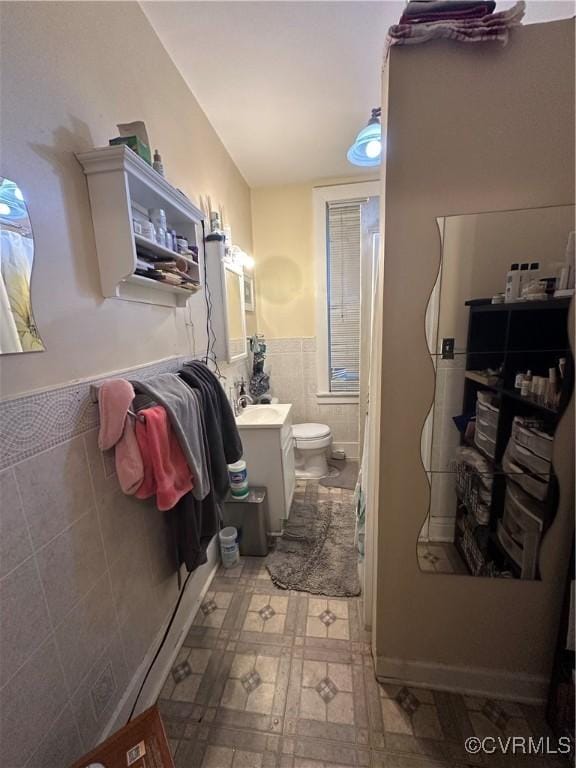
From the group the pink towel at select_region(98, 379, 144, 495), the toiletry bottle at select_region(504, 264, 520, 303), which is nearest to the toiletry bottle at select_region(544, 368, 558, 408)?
the toiletry bottle at select_region(504, 264, 520, 303)

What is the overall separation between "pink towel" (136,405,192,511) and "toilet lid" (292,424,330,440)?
1684mm

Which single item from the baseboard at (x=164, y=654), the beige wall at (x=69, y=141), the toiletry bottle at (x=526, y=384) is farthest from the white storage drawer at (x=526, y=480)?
the baseboard at (x=164, y=654)

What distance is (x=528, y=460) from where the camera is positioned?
101 cm

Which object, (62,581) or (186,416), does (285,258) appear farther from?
(62,581)

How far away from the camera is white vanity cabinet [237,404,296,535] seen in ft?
6.19

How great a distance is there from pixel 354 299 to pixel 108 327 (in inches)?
93.8

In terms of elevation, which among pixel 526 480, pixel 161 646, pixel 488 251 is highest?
pixel 488 251

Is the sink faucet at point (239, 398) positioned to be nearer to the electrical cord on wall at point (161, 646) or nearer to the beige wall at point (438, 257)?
the electrical cord on wall at point (161, 646)

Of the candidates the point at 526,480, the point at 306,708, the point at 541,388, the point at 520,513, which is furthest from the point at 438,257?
the point at 306,708

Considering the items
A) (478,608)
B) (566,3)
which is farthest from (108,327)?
(566,3)

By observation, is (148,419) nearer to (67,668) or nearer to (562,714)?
(67,668)

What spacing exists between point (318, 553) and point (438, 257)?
1745 millimetres

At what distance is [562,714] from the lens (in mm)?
991

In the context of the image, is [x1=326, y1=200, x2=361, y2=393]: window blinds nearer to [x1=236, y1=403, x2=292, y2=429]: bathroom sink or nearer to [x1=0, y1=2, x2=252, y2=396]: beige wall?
[x1=236, y1=403, x2=292, y2=429]: bathroom sink
